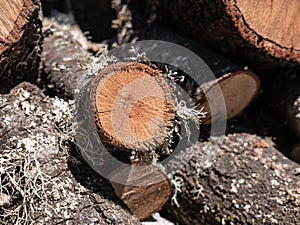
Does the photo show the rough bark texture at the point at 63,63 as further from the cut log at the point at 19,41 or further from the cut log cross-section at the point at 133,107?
the cut log cross-section at the point at 133,107

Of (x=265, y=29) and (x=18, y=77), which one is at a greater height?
(x=265, y=29)

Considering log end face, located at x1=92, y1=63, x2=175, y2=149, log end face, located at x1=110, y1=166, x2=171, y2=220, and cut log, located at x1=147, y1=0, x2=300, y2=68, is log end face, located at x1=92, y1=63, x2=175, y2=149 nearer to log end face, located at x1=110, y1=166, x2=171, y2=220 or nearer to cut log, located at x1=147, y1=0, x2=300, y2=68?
log end face, located at x1=110, y1=166, x2=171, y2=220

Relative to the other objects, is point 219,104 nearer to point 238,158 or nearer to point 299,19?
point 238,158

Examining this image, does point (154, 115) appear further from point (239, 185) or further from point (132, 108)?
point (239, 185)

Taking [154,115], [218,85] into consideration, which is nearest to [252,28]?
[218,85]

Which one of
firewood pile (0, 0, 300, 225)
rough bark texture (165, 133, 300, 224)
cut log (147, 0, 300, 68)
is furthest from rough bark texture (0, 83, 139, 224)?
cut log (147, 0, 300, 68)

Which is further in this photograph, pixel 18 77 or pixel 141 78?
pixel 18 77

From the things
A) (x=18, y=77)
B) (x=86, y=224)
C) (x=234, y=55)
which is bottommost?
(x=86, y=224)

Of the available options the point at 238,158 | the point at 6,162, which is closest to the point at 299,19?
the point at 238,158
